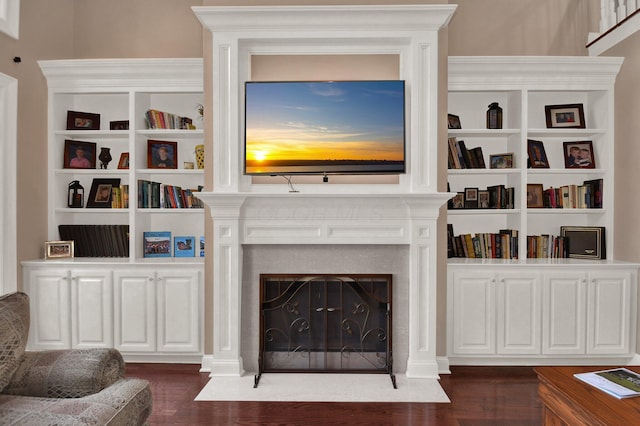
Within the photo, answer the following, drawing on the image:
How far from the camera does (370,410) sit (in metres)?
2.80

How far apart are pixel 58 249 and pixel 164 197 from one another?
100 centimetres

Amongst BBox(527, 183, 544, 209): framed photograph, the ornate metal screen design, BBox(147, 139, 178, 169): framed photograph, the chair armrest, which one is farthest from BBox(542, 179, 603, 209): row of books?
the chair armrest

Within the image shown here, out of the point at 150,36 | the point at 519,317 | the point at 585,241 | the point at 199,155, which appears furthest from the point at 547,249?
the point at 150,36

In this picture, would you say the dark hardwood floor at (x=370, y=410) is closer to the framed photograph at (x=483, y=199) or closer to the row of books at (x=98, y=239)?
the row of books at (x=98, y=239)

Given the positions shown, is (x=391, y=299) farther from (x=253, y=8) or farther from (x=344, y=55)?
(x=253, y=8)

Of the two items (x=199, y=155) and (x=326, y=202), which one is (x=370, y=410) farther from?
(x=199, y=155)

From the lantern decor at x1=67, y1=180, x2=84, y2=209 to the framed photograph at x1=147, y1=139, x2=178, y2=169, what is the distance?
70 cm

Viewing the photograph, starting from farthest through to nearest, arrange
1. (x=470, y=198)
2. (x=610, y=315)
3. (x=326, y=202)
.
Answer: (x=470, y=198)
(x=610, y=315)
(x=326, y=202)

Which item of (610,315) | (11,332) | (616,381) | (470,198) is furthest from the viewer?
(470,198)

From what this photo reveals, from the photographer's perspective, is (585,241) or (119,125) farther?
(119,125)

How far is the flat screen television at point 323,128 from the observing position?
3314 mm

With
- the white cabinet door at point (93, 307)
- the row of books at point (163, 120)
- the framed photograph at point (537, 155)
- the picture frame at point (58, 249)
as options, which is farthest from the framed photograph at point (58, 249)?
the framed photograph at point (537, 155)

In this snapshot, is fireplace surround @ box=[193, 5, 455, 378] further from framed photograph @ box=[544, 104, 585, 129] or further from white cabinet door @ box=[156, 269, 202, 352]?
framed photograph @ box=[544, 104, 585, 129]

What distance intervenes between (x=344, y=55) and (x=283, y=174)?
107 cm
